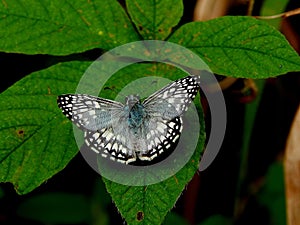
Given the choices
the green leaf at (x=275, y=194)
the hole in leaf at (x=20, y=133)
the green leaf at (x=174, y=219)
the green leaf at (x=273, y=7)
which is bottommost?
the green leaf at (x=174, y=219)

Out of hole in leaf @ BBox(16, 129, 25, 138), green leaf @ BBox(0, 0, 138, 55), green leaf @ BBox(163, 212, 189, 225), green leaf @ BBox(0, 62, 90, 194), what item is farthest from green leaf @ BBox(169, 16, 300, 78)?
green leaf @ BBox(163, 212, 189, 225)

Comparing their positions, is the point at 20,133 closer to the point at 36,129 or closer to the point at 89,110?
the point at 36,129

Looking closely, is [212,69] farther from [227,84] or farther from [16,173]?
[16,173]

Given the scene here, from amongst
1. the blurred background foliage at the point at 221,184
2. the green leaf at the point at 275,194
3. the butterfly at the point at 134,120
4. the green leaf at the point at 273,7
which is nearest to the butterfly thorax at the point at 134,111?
the butterfly at the point at 134,120

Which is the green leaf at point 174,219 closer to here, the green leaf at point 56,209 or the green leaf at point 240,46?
the green leaf at point 56,209

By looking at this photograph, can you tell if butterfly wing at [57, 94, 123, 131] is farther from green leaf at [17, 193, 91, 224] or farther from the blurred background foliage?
green leaf at [17, 193, 91, 224]
